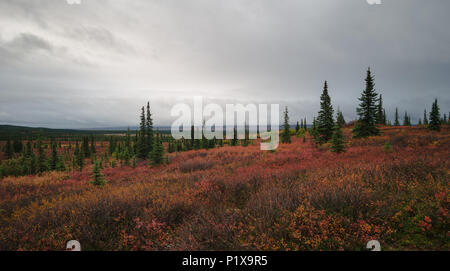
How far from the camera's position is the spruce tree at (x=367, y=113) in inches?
956

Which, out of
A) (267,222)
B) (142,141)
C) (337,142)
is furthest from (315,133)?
(142,141)

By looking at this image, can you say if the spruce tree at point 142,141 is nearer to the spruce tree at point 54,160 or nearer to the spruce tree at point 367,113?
the spruce tree at point 54,160

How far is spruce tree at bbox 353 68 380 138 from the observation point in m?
24.3

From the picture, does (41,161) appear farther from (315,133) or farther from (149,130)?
(315,133)

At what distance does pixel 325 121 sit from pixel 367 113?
6506 mm

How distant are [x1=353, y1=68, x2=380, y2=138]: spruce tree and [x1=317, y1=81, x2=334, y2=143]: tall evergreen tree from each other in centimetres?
438

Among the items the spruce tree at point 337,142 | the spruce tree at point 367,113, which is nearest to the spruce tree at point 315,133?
the spruce tree at point 367,113

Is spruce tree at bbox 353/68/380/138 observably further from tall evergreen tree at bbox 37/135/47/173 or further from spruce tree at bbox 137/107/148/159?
tall evergreen tree at bbox 37/135/47/173

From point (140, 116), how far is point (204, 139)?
35156 millimetres

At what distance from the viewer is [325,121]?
2502cm

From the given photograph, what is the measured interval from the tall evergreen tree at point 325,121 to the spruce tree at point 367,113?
4377 millimetres

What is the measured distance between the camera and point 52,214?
5121 mm

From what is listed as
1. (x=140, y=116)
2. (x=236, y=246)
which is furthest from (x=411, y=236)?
(x=140, y=116)
